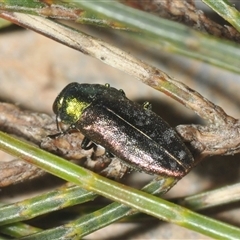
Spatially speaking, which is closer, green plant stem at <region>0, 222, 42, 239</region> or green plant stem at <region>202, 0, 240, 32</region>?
green plant stem at <region>202, 0, 240, 32</region>

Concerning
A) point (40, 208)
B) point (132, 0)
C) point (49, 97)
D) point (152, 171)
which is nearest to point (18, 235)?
point (40, 208)

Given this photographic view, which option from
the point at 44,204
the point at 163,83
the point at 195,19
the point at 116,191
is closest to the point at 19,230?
the point at 44,204

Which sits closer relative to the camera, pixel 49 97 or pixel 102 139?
pixel 102 139

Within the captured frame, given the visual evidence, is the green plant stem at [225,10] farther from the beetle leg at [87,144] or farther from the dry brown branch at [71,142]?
the beetle leg at [87,144]

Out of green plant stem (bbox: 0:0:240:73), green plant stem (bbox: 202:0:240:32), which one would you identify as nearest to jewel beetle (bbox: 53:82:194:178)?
green plant stem (bbox: 202:0:240:32)

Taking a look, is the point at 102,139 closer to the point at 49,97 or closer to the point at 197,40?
the point at 49,97

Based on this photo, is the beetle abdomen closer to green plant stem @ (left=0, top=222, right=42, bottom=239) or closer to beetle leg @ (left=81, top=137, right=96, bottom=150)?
beetle leg @ (left=81, top=137, right=96, bottom=150)

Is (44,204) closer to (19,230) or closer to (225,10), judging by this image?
(19,230)
